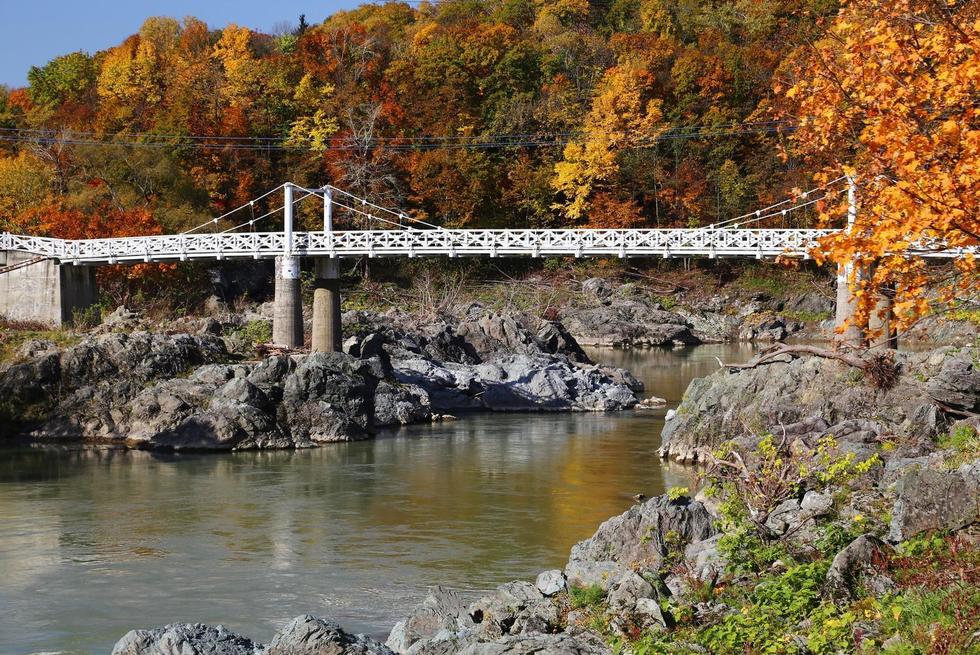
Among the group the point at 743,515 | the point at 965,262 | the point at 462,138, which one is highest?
the point at 462,138

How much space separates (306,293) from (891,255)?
3754 cm

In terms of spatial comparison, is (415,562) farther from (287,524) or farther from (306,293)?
(306,293)

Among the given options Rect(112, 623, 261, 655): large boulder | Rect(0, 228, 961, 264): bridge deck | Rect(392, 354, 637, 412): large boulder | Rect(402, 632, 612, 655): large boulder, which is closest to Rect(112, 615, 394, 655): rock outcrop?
Rect(112, 623, 261, 655): large boulder

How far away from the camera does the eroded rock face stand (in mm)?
15523

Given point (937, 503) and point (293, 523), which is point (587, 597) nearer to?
point (937, 503)

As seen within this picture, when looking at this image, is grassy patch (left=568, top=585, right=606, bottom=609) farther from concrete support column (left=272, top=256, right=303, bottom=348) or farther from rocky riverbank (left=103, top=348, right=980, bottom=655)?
concrete support column (left=272, top=256, right=303, bottom=348)

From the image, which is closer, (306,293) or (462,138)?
(306,293)

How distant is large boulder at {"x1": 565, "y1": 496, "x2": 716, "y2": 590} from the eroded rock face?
3052 mm

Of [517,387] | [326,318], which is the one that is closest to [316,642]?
[517,387]

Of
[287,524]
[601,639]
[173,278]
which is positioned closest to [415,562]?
[287,524]

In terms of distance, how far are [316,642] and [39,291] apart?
2784 centimetres

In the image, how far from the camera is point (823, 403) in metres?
19.2

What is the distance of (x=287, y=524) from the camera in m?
16.9

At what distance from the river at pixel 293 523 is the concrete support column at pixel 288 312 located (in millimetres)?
7635
